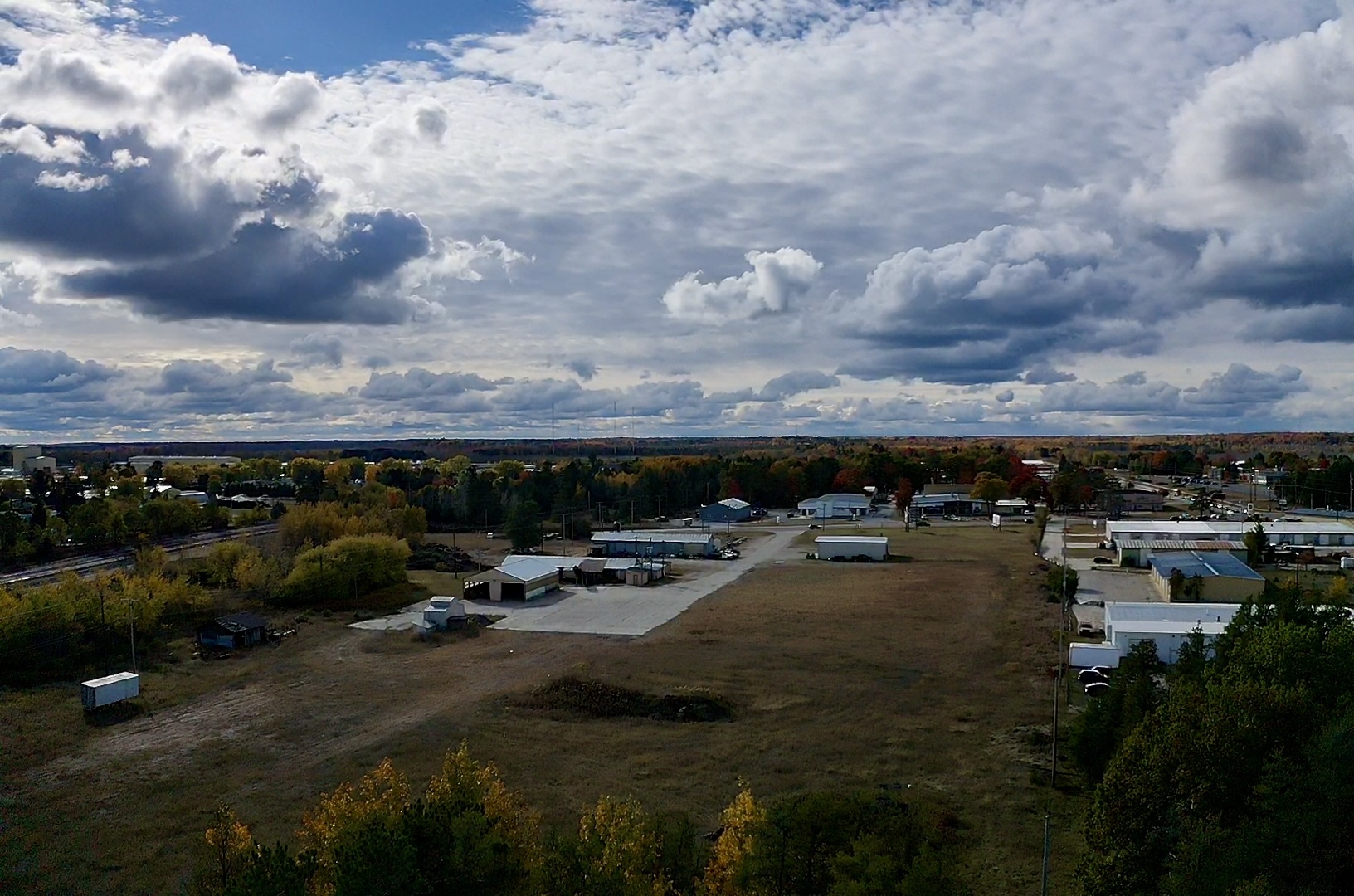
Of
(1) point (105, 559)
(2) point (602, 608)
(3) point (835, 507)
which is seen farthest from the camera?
(3) point (835, 507)

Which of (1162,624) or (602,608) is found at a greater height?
(1162,624)

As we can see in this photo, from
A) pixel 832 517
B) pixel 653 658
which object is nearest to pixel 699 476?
pixel 832 517

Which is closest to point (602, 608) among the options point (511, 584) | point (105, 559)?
point (511, 584)

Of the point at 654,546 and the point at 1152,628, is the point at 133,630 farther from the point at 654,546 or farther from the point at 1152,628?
the point at 1152,628

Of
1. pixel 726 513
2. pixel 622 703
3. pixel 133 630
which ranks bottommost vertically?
pixel 622 703

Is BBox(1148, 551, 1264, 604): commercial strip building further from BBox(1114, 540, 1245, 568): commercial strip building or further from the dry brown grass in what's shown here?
the dry brown grass

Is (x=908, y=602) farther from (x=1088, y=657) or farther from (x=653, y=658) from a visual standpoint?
(x=653, y=658)

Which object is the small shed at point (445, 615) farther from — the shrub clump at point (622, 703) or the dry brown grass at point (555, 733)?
the shrub clump at point (622, 703)
